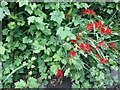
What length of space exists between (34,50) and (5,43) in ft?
0.90

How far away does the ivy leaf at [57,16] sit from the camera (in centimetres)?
230

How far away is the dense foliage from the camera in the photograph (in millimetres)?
2314

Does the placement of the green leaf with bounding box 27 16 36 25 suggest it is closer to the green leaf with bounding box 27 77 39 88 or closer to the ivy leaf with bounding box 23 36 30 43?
the ivy leaf with bounding box 23 36 30 43

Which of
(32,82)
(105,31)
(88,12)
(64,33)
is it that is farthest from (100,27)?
(32,82)

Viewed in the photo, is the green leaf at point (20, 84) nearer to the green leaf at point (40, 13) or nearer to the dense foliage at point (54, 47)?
the dense foliage at point (54, 47)

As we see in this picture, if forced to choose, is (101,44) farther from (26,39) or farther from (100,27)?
(26,39)

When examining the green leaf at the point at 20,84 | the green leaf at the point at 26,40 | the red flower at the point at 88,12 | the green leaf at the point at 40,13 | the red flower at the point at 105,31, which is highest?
the red flower at the point at 88,12

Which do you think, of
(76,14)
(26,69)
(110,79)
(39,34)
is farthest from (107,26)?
(26,69)

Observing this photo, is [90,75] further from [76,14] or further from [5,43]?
[5,43]

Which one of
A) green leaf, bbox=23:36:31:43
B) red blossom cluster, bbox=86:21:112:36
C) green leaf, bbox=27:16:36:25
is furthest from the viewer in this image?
red blossom cluster, bbox=86:21:112:36

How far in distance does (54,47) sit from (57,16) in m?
0.27

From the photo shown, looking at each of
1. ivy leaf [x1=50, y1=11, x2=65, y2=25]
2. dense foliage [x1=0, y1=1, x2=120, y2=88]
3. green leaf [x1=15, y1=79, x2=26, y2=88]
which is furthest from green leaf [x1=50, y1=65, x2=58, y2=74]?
ivy leaf [x1=50, y1=11, x2=65, y2=25]

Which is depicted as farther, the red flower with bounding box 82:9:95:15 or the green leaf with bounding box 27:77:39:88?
the red flower with bounding box 82:9:95:15

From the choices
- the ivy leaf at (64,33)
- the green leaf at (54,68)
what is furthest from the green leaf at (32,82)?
the ivy leaf at (64,33)
